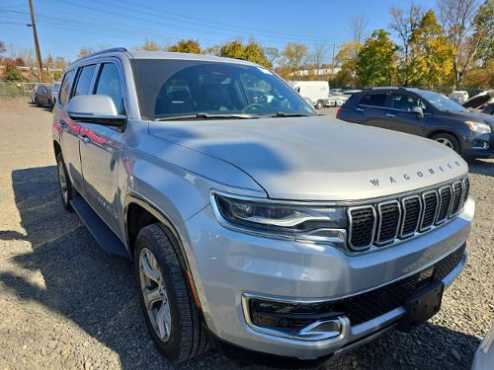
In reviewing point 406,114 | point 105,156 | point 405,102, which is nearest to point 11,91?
point 405,102

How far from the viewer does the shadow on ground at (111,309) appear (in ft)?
7.21

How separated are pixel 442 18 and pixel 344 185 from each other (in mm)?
45363

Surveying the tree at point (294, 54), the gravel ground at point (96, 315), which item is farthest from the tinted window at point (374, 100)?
the tree at point (294, 54)

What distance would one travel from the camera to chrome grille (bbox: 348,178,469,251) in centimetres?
154

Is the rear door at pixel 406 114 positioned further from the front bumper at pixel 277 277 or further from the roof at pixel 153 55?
the front bumper at pixel 277 277

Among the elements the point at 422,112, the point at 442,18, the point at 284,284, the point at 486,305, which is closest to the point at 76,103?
the point at 284,284

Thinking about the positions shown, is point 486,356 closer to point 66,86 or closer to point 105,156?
point 105,156

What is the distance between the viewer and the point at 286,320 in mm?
1549

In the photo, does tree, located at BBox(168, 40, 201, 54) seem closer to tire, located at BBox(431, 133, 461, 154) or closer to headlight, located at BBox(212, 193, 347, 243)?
tire, located at BBox(431, 133, 461, 154)

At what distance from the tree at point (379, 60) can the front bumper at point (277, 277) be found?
3423 cm

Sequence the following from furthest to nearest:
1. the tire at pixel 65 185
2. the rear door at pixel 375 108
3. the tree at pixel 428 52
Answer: the tree at pixel 428 52 < the rear door at pixel 375 108 < the tire at pixel 65 185

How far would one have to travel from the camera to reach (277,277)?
57.6 inches

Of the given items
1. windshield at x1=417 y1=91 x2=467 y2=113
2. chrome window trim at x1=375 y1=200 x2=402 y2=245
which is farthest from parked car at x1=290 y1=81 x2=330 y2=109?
chrome window trim at x1=375 y1=200 x2=402 y2=245

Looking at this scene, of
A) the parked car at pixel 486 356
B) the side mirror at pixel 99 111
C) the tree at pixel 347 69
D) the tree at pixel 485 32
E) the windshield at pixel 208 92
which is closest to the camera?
the parked car at pixel 486 356
